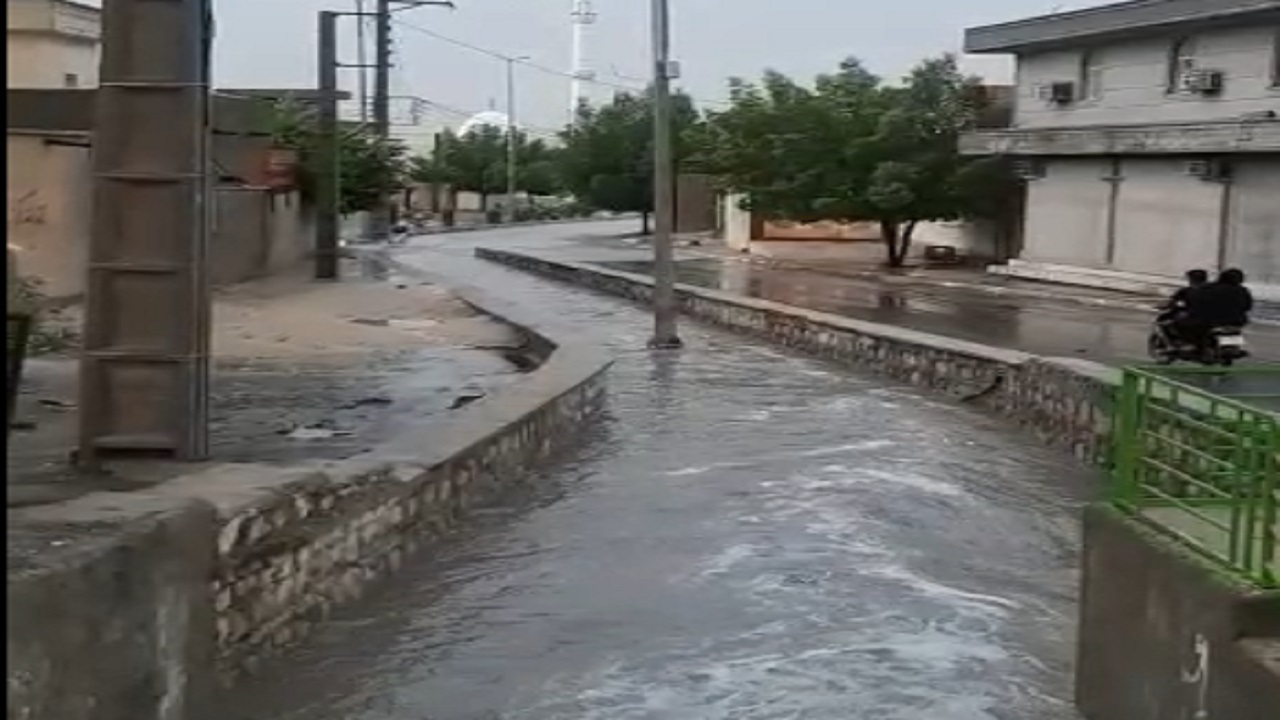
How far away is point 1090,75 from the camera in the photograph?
118 ft

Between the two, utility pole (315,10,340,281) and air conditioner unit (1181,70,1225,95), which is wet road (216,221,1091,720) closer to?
air conditioner unit (1181,70,1225,95)

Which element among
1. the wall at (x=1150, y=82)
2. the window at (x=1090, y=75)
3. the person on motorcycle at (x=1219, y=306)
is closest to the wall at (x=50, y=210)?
the person on motorcycle at (x=1219, y=306)

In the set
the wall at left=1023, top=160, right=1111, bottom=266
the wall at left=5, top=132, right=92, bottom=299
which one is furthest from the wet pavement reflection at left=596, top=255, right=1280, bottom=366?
the wall at left=5, top=132, right=92, bottom=299

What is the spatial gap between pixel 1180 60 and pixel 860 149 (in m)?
8.82

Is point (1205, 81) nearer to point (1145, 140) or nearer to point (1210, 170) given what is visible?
point (1145, 140)

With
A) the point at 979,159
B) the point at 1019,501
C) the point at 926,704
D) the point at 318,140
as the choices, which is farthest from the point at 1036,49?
the point at 926,704

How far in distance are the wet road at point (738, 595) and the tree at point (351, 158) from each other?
25.4 metres

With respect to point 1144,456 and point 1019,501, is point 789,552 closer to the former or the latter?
point 1019,501

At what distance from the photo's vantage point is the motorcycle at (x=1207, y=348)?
15914 mm

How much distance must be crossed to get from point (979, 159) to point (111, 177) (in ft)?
101

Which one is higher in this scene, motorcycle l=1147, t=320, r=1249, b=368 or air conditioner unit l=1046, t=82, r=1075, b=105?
air conditioner unit l=1046, t=82, r=1075, b=105

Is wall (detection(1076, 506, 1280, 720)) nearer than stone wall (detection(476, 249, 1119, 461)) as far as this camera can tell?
Yes

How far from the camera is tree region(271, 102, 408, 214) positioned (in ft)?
131

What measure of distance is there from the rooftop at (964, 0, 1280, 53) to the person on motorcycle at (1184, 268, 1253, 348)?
48.1ft
